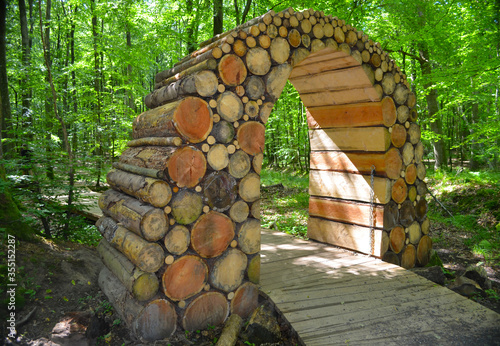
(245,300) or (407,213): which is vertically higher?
(407,213)

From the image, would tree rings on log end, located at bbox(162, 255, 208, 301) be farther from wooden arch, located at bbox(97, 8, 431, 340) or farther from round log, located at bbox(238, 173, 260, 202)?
round log, located at bbox(238, 173, 260, 202)

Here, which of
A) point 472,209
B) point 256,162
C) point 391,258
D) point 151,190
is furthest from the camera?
point 472,209

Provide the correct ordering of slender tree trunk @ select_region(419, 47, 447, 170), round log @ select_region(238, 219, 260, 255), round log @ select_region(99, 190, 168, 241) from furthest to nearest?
slender tree trunk @ select_region(419, 47, 447, 170), round log @ select_region(238, 219, 260, 255), round log @ select_region(99, 190, 168, 241)

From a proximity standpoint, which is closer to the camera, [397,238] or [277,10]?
[397,238]

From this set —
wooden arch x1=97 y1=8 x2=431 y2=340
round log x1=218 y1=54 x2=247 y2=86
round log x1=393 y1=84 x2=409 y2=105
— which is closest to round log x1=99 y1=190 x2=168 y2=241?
wooden arch x1=97 y1=8 x2=431 y2=340

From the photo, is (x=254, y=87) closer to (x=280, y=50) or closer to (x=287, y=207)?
(x=280, y=50)

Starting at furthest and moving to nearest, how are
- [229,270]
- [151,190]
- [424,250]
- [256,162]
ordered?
[424,250]
[256,162]
[229,270]
[151,190]

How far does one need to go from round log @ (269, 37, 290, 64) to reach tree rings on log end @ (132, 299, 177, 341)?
7.99 feet

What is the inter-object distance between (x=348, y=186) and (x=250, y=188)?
7.03ft

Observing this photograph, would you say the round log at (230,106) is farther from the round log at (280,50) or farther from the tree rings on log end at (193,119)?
the round log at (280,50)

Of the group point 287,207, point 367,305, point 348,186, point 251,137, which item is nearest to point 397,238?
point 348,186

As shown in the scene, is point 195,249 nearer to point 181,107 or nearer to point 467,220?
point 181,107

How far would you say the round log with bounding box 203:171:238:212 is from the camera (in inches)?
102

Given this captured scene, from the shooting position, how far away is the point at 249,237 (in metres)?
2.85
